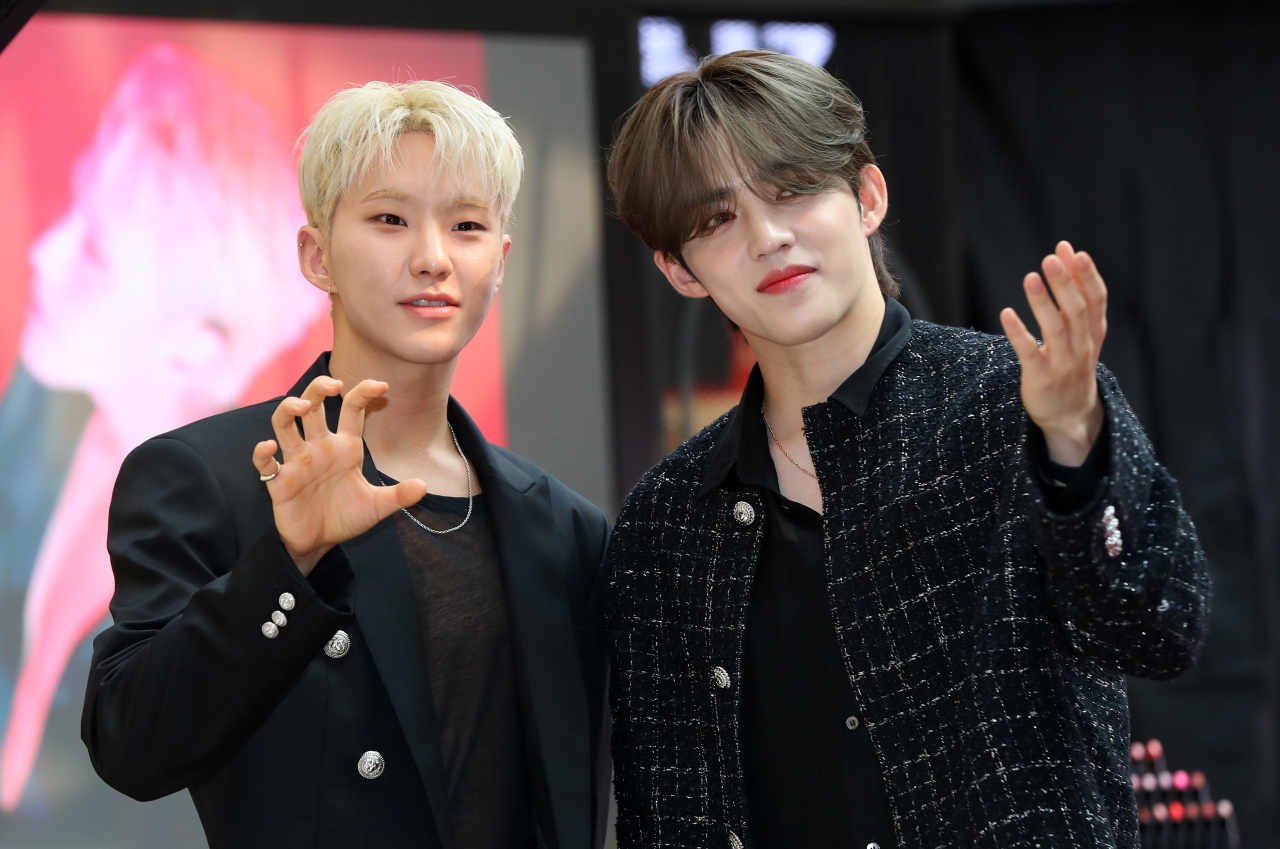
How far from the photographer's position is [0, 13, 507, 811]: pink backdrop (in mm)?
3102

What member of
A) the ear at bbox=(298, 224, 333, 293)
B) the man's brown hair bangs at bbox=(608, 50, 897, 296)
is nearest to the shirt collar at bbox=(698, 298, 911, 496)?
the man's brown hair bangs at bbox=(608, 50, 897, 296)

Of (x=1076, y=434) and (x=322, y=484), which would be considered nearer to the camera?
(x=1076, y=434)

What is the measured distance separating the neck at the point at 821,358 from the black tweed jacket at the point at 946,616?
0.07 metres

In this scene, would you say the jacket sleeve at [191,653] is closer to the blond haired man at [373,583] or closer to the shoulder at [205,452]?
the blond haired man at [373,583]

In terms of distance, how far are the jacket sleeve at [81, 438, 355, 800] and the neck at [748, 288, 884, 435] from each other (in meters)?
0.72

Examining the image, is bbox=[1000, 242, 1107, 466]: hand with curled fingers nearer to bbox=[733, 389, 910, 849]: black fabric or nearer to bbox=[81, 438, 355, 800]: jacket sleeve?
bbox=[733, 389, 910, 849]: black fabric

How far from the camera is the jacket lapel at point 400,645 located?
1.63 meters

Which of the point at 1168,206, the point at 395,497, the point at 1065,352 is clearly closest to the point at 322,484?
the point at 395,497

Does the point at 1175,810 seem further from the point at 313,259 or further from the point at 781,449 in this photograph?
the point at 313,259

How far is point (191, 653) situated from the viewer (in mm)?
1411

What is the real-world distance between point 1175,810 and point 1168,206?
205 cm

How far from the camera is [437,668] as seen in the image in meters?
1.73

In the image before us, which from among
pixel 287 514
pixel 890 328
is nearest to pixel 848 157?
pixel 890 328

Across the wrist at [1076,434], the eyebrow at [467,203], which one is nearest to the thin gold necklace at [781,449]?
the wrist at [1076,434]
